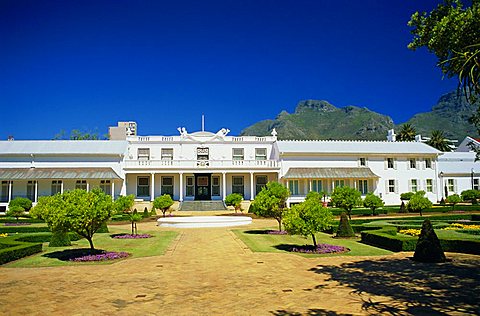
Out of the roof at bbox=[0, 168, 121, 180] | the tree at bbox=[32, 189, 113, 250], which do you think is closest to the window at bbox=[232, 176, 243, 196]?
the roof at bbox=[0, 168, 121, 180]

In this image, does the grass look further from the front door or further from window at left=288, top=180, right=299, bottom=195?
window at left=288, top=180, right=299, bottom=195

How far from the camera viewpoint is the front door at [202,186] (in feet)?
147

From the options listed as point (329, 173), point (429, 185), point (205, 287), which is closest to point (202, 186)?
point (329, 173)

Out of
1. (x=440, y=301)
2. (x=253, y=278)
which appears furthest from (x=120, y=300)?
(x=440, y=301)

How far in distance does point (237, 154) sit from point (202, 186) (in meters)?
5.53

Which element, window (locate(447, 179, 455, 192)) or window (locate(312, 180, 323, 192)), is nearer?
window (locate(312, 180, 323, 192))

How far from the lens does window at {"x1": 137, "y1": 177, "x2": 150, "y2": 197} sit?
4372cm

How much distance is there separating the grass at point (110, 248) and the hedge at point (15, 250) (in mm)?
219

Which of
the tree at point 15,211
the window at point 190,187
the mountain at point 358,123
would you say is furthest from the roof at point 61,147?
the mountain at point 358,123

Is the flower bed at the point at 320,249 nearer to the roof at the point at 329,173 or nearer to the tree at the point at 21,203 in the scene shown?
the roof at the point at 329,173

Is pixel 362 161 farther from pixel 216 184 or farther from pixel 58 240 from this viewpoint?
pixel 58 240

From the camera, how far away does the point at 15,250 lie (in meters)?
14.5

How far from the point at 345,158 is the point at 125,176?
24.2 m

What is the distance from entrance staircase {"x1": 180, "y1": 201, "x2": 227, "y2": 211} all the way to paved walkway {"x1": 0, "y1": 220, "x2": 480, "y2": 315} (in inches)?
1004
